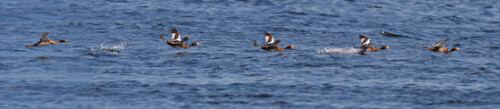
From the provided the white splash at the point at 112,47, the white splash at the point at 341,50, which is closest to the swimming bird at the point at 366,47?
the white splash at the point at 341,50

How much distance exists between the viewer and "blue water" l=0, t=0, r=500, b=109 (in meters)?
15.9

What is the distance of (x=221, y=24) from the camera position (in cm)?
2792

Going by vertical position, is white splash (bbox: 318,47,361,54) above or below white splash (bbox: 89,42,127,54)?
below

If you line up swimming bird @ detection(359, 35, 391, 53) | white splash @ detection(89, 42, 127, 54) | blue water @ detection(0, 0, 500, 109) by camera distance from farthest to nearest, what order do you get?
swimming bird @ detection(359, 35, 391, 53), white splash @ detection(89, 42, 127, 54), blue water @ detection(0, 0, 500, 109)

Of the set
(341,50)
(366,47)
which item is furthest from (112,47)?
(366,47)

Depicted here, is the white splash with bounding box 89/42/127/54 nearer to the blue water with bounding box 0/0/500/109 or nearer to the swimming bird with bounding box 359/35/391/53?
the blue water with bounding box 0/0/500/109

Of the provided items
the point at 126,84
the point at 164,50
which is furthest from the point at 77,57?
the point at 126,84

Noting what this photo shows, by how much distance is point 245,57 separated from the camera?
70.0ft

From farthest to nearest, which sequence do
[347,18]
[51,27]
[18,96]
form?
[347,18]
[51,27]
[18,96]

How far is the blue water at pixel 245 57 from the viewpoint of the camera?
15.9 m

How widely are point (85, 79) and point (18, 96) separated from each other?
2151 millimetres

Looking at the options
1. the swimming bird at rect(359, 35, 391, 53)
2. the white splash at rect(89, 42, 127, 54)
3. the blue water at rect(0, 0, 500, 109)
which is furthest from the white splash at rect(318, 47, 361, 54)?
the white splash at rect(89, 42, 127, 54)

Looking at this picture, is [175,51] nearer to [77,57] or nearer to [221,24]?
[77,57]

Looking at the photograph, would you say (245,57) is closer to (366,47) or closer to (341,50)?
(341,50)
